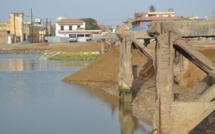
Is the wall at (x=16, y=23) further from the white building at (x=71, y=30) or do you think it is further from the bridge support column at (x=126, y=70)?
the bridge support column at (x=126, y=70)

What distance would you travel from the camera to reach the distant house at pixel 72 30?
320 ft

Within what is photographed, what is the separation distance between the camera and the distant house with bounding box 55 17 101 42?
97512mm

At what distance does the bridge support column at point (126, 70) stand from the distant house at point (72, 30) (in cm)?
7766

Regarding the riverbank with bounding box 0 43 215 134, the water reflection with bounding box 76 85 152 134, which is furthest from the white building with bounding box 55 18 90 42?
the water reflection with bounding box 76 85 152 134

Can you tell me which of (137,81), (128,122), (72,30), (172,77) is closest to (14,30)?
(72,30)

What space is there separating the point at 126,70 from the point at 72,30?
285 feet

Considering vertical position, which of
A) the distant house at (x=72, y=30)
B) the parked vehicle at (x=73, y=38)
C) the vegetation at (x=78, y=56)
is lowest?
the vegetation at (x=78, y=56)

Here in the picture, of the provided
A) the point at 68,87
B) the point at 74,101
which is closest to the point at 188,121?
the point at 74,101

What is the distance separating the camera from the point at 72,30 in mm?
102812

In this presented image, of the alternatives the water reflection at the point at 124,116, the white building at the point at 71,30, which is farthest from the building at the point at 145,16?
the water reflection at the point at 124,116

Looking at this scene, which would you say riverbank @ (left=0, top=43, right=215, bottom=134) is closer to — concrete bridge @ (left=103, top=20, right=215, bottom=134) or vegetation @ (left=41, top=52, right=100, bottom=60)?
concrete bridge @ (left=103, top=20, right=215, bottom=134)

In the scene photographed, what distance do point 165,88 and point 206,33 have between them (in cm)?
126

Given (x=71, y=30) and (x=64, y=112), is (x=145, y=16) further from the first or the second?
(x=64, y=112)

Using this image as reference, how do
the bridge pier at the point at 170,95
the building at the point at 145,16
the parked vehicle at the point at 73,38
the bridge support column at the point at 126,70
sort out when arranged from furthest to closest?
the parked vehicle at the point at 73,38, the building at the point at 145,16, the bridge support column at the point at 126,70, the bridge pier at the point at 170,95
